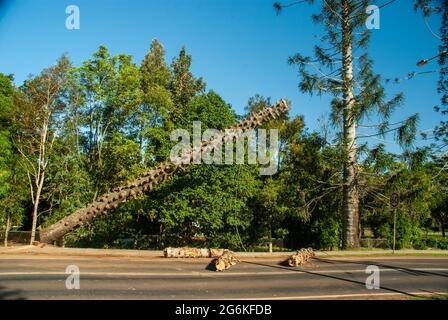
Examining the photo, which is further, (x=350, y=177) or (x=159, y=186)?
(x=159, y=186)

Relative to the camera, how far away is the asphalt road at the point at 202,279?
30.0 feet

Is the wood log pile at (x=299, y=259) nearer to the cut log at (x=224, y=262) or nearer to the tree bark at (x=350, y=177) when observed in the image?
the cut log at (x=224, y=262)

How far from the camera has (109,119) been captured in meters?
33.2

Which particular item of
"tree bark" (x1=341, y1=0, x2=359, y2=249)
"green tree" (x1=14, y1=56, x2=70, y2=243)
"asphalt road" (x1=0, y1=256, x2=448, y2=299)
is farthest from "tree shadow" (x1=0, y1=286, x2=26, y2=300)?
"green tree" (x1=14, y1=56, x2=70, y2=243)

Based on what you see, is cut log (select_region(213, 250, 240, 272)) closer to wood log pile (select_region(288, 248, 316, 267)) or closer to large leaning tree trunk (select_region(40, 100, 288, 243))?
wood log pile (select_region(288, 248, 316, 267))

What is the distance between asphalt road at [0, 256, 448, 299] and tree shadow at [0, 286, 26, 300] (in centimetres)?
2

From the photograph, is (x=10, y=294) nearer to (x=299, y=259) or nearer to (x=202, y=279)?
(x=202, y=279)

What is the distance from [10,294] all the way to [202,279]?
524cm

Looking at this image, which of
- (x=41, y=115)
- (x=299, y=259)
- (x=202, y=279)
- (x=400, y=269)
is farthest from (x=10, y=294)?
(x=41, y=115)

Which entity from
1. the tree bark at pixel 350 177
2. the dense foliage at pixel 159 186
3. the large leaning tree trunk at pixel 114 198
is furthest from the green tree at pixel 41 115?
the tree bark at pixel 350 177

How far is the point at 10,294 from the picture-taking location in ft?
28.3

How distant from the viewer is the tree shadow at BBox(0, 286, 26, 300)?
27.1 feet
